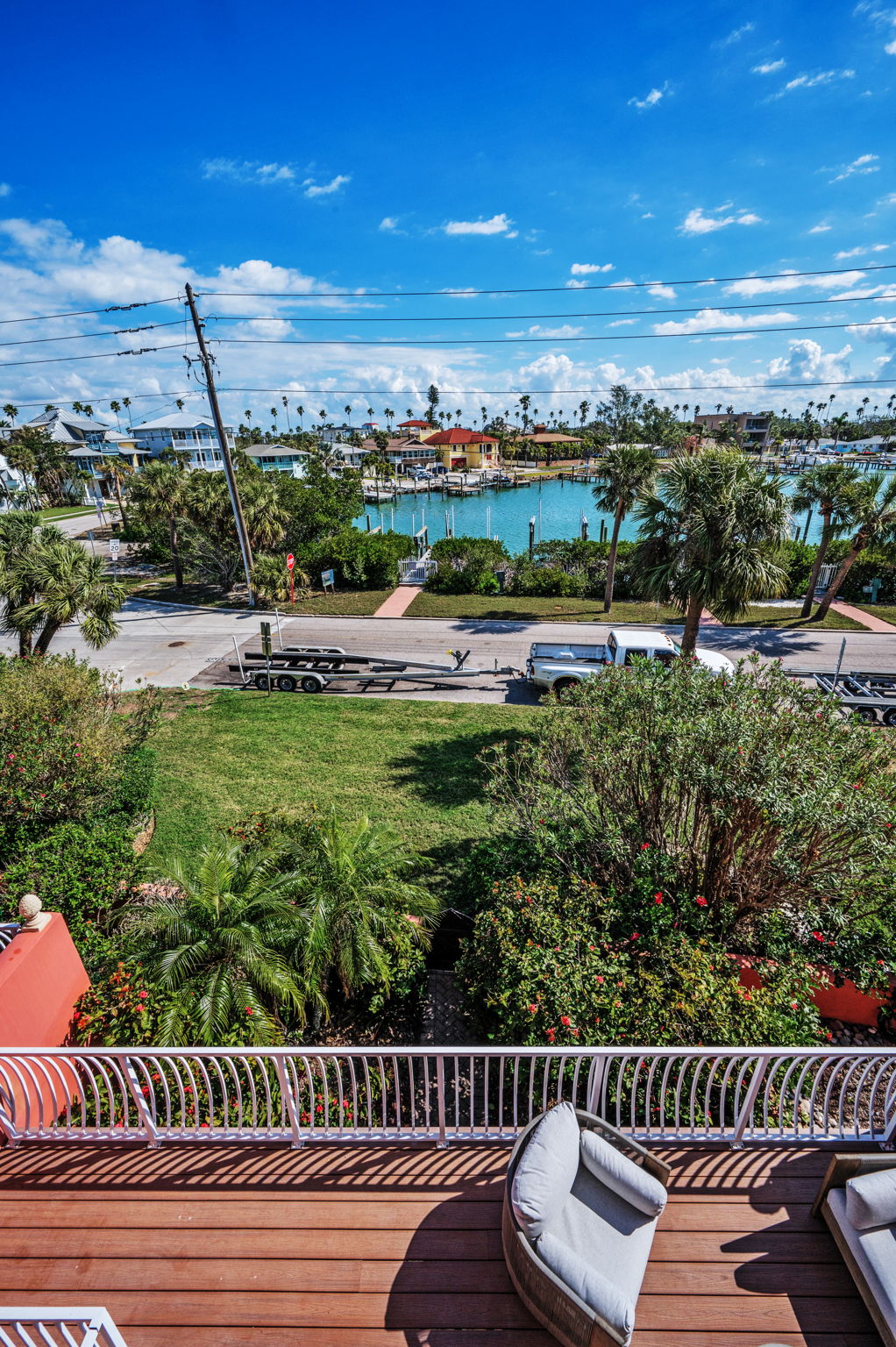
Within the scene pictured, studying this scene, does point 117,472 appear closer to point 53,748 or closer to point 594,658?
point 594,658

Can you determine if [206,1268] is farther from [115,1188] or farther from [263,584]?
[263,584]

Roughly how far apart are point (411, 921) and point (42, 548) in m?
14.1

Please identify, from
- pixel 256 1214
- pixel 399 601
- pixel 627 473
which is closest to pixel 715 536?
pixel 627 473

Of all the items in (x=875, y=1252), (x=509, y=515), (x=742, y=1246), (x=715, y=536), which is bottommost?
(x=509, y=515)

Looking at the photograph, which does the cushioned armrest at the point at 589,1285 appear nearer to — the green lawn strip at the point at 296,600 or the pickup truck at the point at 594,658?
the pickup truck at the point at 594,658

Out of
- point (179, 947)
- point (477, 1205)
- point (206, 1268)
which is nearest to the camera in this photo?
point (206, 1268)

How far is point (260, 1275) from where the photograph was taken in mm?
3969

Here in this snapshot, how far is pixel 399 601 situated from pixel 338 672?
10.4 m

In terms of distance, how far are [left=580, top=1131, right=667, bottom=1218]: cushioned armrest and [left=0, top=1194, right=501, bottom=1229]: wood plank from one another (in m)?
0.85

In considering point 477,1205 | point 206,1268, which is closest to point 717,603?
point 477,1205

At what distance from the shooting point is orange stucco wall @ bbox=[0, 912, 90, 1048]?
198 inches

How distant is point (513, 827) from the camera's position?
358 inches

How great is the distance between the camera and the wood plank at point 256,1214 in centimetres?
425

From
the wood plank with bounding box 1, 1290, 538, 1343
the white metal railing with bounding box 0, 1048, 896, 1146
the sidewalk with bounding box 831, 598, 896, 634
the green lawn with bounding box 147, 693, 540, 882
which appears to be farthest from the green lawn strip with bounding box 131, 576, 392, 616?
the wood plank with bounding box 1, 1290, 538, 1343
